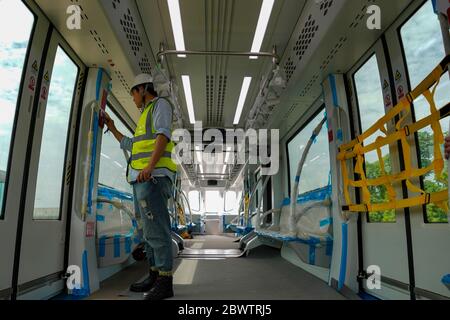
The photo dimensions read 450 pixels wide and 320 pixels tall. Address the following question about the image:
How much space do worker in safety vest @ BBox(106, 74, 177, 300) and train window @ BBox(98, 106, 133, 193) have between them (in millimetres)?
1676

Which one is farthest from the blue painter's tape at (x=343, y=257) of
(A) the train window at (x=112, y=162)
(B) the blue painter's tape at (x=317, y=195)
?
(A) the train window at (x=112, y=162)

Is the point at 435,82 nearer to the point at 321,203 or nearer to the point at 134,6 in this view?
the point at 321,203

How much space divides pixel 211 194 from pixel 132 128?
11.4 metres

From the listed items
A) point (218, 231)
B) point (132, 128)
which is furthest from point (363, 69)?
point (218, 231)

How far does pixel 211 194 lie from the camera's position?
16.4 m

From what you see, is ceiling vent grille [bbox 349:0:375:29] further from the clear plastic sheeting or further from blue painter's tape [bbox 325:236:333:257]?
the clear plastic sheeting

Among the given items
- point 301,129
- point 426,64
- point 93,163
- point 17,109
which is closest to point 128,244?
point 93,163

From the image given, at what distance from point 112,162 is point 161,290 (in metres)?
2.65

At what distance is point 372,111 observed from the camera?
3.07 m

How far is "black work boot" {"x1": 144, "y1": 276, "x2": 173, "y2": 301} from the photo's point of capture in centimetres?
240

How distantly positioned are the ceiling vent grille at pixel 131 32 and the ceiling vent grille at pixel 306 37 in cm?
168

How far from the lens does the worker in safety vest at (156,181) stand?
2436mm

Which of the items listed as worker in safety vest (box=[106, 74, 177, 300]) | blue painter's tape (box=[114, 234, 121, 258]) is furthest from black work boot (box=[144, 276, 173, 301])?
blue painter's tape (box=[114, 234, 121, 258])

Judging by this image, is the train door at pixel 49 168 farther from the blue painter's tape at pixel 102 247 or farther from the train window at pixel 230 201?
the train window at pixel 230 201
